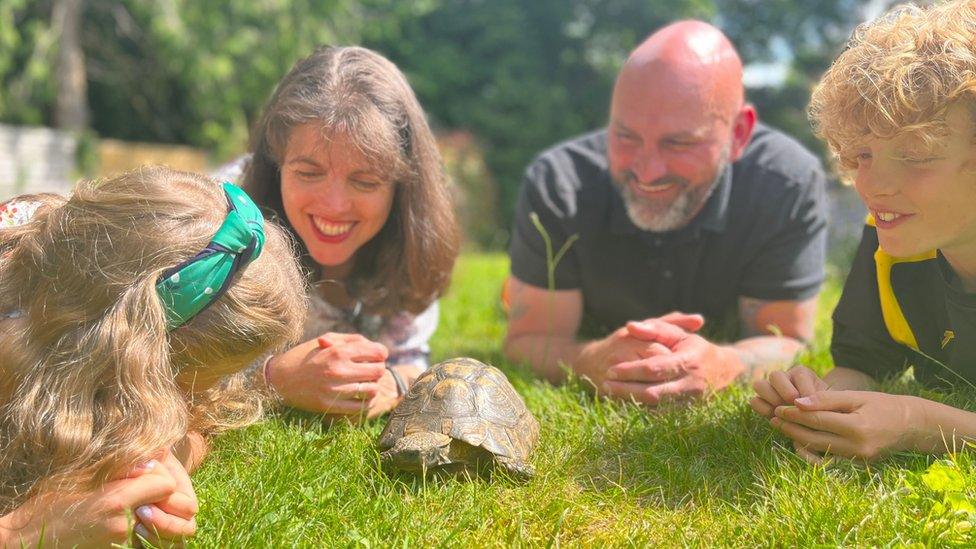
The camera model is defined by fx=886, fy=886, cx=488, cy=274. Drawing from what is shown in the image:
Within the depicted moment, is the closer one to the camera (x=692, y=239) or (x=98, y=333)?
(x=98, y=333)

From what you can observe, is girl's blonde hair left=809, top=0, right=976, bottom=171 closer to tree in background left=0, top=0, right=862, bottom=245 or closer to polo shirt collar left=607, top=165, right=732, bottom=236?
polo shirt collar left=607, top=165, right=732, bottom=236

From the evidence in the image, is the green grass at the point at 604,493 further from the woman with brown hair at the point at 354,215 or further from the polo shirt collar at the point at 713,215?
the polo shirt collar at the point at 713,215

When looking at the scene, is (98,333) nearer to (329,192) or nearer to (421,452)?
(421,452)

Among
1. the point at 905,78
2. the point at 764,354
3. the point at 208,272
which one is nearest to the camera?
the point at 208,272

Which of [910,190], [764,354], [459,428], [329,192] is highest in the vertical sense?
[910,190]

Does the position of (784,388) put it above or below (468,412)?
above

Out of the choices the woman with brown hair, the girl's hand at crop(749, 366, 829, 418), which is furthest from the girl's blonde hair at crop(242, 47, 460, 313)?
the girl's hand at crop(749, 366, 829, 418)

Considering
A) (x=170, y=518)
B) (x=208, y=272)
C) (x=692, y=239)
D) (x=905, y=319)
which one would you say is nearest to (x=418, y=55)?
(x=692, y=239)

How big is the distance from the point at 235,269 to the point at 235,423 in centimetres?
73

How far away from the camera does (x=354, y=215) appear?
346 cm

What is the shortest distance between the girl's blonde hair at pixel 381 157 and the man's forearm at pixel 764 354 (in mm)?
1320

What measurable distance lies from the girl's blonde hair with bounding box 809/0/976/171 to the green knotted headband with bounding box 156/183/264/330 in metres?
1.80

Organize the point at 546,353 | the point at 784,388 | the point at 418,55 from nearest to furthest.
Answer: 1. the point at 784,388
2. the point at 546,353
3. the point at 418,55

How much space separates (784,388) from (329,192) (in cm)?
176
